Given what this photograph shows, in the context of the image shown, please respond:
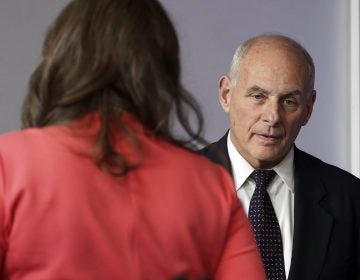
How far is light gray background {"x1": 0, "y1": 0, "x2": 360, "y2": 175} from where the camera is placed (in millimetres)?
2068

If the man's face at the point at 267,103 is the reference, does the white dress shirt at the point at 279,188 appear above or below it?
below

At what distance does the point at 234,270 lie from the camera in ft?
3.21

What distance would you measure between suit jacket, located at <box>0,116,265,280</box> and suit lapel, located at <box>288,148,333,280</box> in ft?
2.55

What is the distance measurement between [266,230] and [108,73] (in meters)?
0.89

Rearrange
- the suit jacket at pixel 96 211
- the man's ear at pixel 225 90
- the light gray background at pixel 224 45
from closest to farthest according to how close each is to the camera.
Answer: the suit jacket at pixel 96 211, the man's ear at pixel 225 90, the light gray background at pixel 224 45

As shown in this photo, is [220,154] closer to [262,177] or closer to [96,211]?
[262,177]

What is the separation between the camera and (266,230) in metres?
1.68

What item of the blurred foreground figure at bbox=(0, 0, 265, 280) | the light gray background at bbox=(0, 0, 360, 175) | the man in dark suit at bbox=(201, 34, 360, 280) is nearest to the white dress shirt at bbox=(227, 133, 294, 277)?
the man in dark suit at bbox=(201, 34, 360, 280)

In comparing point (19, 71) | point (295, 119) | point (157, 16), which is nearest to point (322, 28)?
point (295, 119)

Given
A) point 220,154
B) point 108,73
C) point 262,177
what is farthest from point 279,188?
point 108,73

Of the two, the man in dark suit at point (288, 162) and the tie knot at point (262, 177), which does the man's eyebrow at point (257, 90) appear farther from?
the tie knot at point (262, 177)

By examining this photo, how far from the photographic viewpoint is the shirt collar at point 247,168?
1773mm

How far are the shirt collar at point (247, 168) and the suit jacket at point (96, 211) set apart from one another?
83 centimetres

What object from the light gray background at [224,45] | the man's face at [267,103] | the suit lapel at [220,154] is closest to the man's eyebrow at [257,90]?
the man's face at [267,103]
